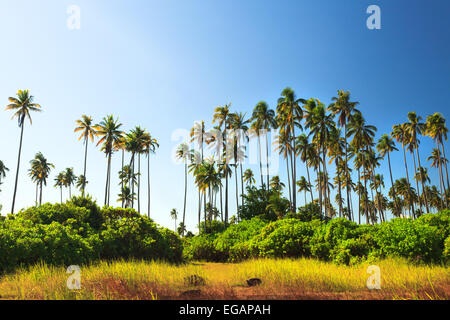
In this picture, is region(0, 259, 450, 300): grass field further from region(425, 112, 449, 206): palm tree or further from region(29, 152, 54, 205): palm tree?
region(29, 152, 54, 205): palm tree

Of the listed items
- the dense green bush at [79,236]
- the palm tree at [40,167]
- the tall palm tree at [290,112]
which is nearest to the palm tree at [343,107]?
the tall palm tree at [290,112]

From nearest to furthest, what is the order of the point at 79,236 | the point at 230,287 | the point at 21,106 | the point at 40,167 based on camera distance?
1. the point at 230,287
2. the point at 79,236
3. the point at 21,106
4. the point at 40,167

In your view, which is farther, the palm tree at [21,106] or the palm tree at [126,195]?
the palm tree at [126,195]

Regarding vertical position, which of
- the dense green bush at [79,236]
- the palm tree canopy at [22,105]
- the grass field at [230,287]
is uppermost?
the palm tree canopy at [22,105]

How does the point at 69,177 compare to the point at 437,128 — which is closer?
the point at 437,128

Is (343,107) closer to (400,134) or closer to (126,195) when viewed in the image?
(400,134)

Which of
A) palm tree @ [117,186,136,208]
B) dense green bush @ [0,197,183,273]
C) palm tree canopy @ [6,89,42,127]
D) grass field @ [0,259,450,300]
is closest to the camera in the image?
grass field @ [0,259,450,300]

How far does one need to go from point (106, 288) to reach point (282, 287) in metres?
5.76

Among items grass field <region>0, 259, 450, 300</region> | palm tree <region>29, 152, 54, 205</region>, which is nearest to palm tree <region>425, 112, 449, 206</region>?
grass field <region>0, 259, 450, 300</region>

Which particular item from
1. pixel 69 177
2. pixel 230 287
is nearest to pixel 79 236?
pixel 230 287

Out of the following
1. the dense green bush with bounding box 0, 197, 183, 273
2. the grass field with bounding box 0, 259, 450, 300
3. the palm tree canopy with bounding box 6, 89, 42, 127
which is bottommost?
the grass field with bounding box 0, 259, 450, 300

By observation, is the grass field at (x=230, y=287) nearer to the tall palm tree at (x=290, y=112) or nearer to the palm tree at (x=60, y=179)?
the tall palm tree at (x=290, y=112)

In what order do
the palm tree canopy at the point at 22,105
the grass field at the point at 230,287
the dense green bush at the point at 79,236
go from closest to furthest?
the grass field at the point at 230,287 → the dense green bush at the point at 79,236 → the palm tree canopy at the point at 22,105
